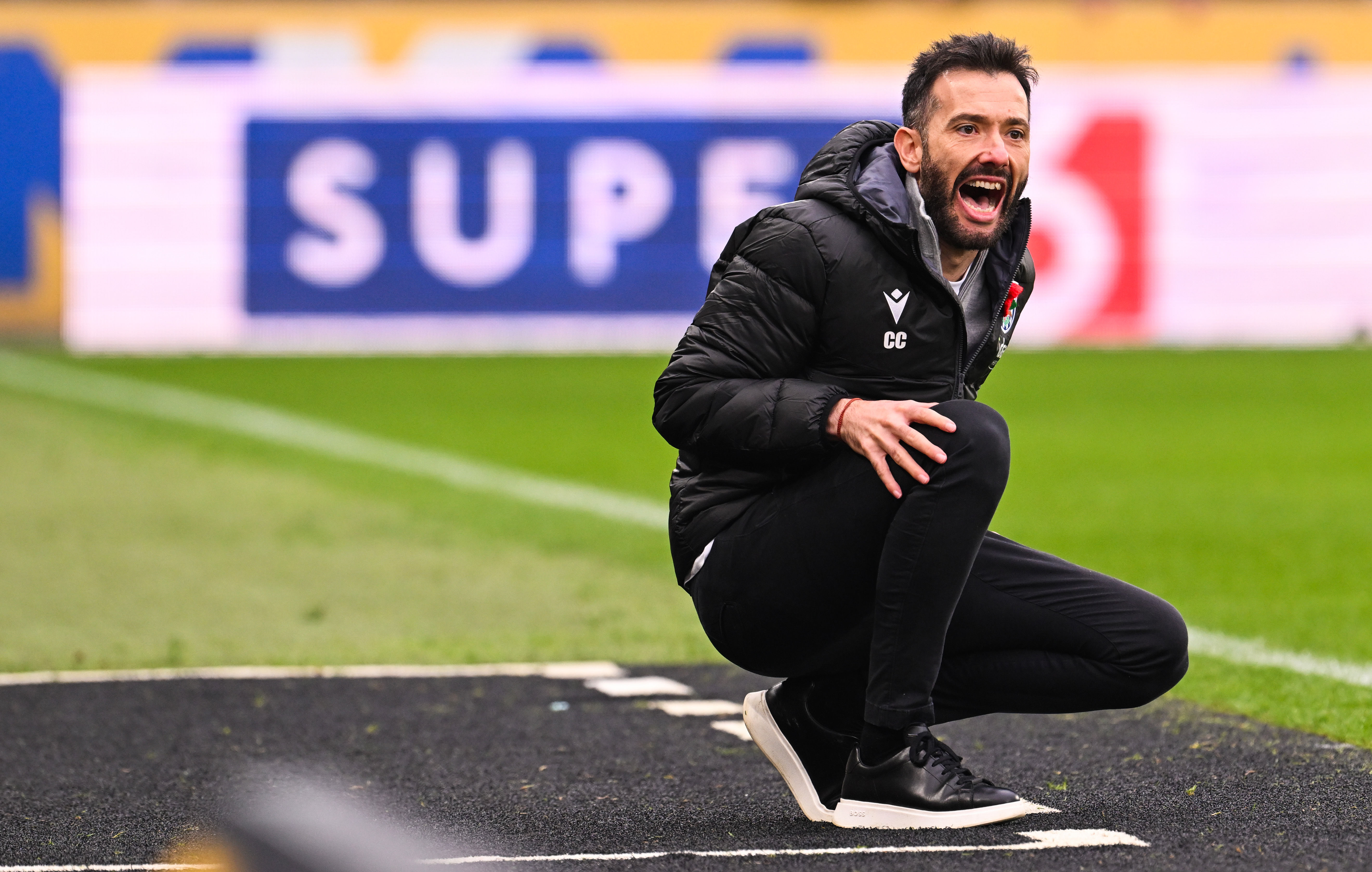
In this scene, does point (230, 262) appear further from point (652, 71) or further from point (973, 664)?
point (973, 664)

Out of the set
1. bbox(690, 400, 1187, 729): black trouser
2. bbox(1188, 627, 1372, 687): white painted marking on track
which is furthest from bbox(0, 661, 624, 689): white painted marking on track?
bbox(690, 400, 1187, 729): black trouser

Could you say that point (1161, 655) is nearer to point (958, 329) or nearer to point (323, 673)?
point (958, 329)

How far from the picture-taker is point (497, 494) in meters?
9.94

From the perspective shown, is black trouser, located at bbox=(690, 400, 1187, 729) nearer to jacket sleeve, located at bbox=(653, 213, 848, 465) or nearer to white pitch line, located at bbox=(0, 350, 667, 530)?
jacket sleeve, located at bbox=(653, 213, 848, 465)

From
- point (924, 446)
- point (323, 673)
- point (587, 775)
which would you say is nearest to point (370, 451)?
point (323, 673)

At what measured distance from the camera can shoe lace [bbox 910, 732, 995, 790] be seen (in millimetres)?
3729

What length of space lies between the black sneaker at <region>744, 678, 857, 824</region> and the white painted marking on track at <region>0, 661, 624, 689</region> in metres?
1.74

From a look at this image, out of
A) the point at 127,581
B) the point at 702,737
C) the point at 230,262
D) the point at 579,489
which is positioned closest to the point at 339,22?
the point at 230,262

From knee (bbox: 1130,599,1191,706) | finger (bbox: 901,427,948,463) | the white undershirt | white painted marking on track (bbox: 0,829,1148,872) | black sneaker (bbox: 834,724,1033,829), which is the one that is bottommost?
white painted marking on track (bbox: 0,829,1148,872)

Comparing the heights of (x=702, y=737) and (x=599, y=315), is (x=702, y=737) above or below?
above

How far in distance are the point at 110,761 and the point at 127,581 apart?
304cm

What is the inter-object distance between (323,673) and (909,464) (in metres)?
2.71

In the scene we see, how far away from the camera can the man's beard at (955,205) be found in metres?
3.78

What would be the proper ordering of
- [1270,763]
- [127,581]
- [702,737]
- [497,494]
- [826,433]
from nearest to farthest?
1. [826,433]
2. [1270,763]
3. [702,737]
4. [127,581]
5. [497,494]
